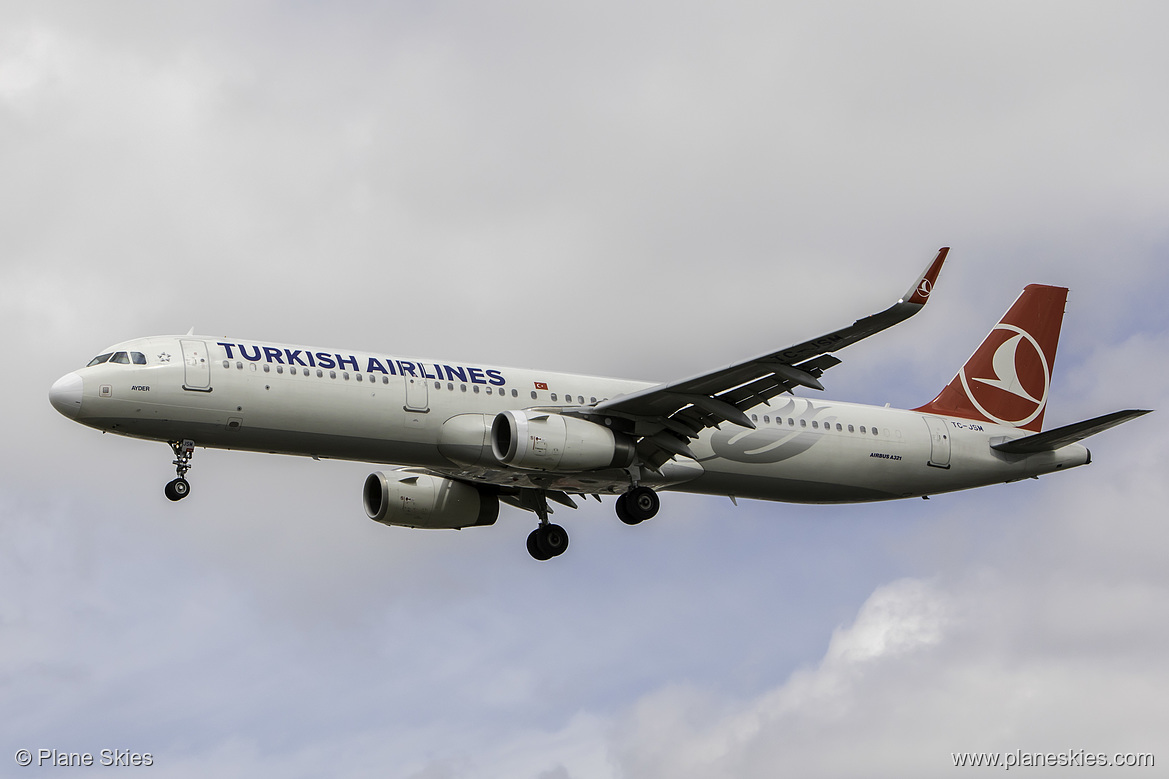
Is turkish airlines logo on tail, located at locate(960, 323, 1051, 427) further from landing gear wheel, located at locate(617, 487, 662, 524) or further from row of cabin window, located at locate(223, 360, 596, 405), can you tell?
row of cabin window, located at locate(223, 360, 596, 405)

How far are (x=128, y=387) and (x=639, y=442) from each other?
1375 cm

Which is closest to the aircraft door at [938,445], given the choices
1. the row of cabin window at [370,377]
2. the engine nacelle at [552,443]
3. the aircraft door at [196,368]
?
the engine nacelle at [552,443]

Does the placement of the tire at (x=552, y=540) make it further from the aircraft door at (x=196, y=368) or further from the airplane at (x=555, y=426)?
the aircraft door at (x=196, y=368)

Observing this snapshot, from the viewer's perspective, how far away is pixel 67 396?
118 feet

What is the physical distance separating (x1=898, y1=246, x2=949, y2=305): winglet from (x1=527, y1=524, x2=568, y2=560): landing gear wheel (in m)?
16.9

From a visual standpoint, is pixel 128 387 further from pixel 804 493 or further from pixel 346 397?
pixel 804 493

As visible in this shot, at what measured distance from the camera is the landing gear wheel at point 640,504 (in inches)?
1588

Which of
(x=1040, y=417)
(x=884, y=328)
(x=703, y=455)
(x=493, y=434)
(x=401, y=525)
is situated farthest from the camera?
(x=1040, y=417)

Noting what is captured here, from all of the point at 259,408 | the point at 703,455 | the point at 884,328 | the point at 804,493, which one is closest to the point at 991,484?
the point at 804,493

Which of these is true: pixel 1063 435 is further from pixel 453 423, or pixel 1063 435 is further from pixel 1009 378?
pixel 453 423

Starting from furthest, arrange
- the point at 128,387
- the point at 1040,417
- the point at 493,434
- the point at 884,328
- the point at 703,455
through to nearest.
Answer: the point at 1040,417 < the point at 703,455 < the point at 493,434 < the point at 128,387 < the point at 884,328

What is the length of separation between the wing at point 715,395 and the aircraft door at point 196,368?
401 inches

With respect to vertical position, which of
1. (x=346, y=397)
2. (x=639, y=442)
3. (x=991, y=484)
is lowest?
(x=991, y=484)

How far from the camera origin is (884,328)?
3281 cm
